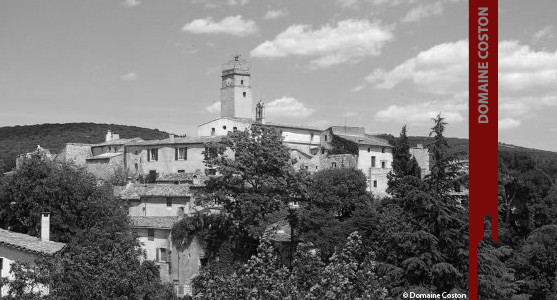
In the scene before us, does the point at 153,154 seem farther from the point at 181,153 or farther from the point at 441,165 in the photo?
the point at 441,165

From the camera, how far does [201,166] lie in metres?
71.7

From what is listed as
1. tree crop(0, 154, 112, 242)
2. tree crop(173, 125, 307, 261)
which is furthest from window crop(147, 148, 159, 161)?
tree crop(0, 154, 112, 242)

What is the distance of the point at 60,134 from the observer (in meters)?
170

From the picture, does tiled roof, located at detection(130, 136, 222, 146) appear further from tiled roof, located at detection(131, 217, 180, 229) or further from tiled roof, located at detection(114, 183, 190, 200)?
tiled roof, located at detection(131, 217, 180, 229)

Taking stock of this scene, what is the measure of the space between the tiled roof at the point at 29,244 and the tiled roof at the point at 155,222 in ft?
61.3

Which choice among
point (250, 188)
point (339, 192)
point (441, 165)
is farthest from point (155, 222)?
point (441, 165)

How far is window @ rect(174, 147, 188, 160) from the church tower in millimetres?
27040

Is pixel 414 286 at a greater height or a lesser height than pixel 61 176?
lesser

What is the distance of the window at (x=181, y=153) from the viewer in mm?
73562

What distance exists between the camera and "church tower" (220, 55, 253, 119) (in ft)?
331

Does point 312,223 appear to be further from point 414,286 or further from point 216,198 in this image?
point 414,286

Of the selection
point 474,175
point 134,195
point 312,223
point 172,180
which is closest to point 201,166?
point 172,180

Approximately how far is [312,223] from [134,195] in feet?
55.7

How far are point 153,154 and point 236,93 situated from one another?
2783cm
